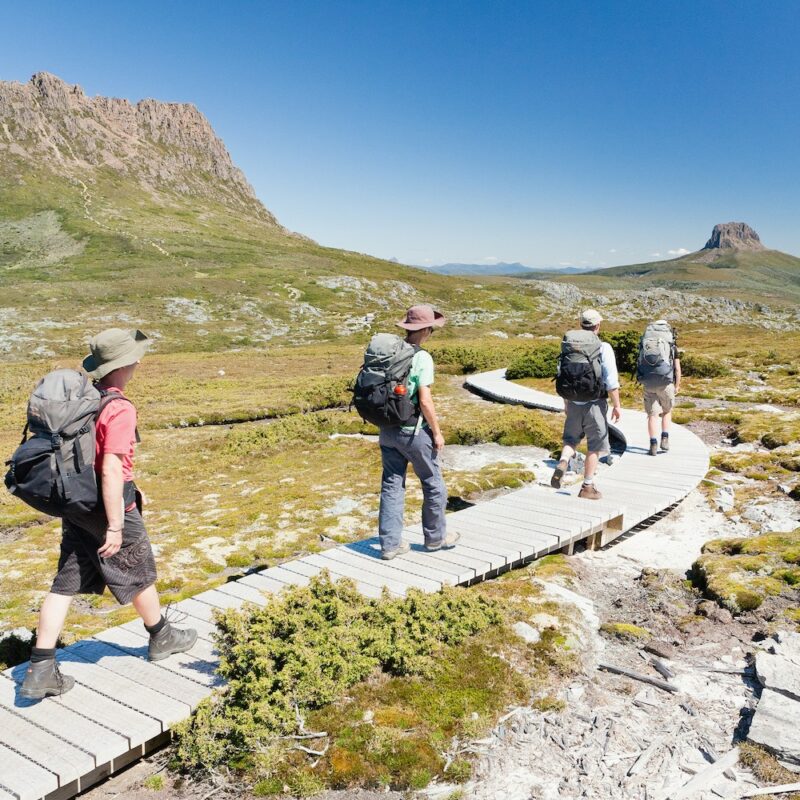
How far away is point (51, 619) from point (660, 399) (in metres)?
13.1

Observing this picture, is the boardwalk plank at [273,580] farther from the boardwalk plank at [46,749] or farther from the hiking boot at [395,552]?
the boardwalk plank at [46,749]

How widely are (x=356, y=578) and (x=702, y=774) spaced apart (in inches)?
181

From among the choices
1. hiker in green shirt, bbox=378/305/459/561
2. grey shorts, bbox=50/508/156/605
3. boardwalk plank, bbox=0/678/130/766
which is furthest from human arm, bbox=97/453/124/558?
hiker in green shirt, bbox=378/305/459/561

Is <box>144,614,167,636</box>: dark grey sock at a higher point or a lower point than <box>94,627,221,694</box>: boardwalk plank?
higher

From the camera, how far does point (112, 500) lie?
5340 millimetres

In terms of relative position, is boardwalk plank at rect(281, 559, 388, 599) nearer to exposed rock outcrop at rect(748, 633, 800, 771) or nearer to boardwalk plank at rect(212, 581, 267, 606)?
boardwalk plank at rect(212, 581, 267, 606)

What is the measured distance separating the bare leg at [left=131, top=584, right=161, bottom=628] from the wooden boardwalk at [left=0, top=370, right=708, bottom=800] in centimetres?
50

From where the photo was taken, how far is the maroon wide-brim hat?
8078 millimetres

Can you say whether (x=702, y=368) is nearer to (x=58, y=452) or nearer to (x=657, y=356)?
(x=657, y=356)

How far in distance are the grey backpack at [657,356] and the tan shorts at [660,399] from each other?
0.56 feet

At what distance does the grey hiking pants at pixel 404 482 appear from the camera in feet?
26.7

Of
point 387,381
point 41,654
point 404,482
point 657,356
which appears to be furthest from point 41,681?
point 657,356

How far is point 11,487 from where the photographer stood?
5102 mm

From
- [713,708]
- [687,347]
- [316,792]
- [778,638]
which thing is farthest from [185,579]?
[687,347]
